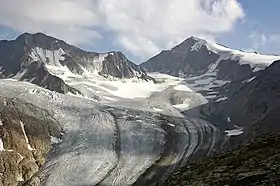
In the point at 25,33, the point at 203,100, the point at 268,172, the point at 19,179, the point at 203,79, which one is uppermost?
the point at 25,33

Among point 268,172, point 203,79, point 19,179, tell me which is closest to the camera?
point 268,172

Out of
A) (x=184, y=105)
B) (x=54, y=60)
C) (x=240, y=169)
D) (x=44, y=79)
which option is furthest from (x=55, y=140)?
(x=54, y=60)

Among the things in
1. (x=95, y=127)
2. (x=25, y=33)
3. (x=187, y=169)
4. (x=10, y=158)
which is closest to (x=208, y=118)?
(x=95, y=127)

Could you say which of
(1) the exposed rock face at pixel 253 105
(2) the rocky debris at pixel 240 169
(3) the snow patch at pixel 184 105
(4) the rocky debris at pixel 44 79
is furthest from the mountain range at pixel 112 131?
(2) the rocky debris at pixel 240 169

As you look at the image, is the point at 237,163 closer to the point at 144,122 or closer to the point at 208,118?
the point at 144,122

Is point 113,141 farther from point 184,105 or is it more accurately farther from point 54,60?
point 54,60

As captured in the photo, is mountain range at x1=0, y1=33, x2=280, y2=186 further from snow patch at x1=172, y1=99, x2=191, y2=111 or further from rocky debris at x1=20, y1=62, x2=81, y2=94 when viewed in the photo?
rocky debris at x1=20, y1=62, x2=81, y2=94
